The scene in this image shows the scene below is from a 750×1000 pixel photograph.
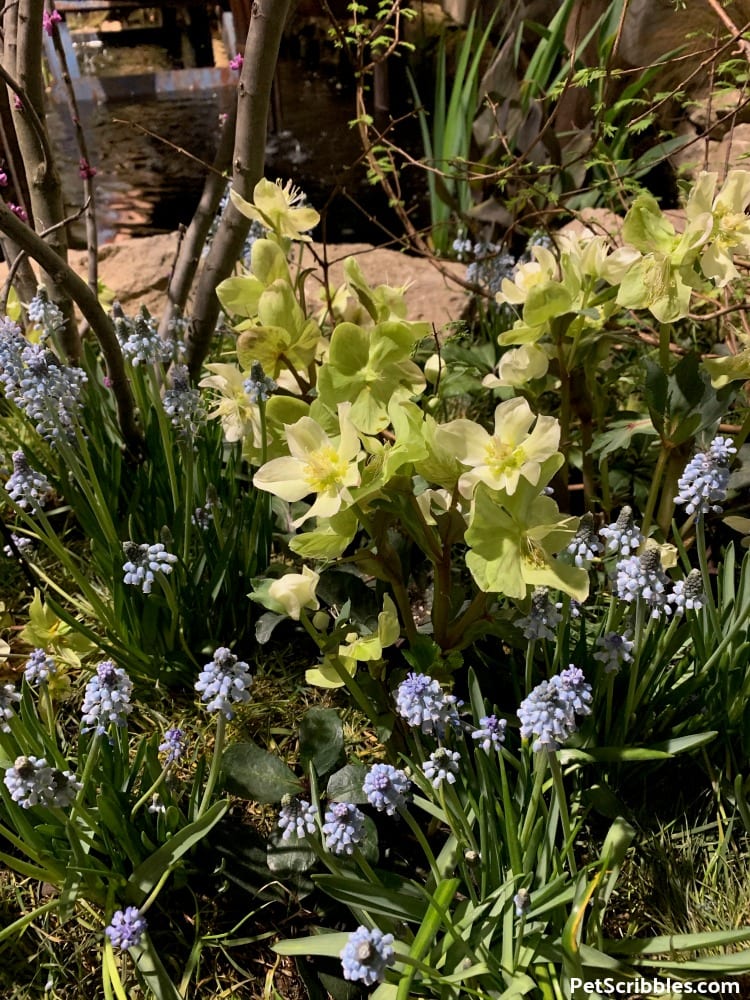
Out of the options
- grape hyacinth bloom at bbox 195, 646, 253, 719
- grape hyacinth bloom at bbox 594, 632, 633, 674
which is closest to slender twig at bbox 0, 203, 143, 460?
grape hyacinth bloom at bbox 195, 646, 253, 719

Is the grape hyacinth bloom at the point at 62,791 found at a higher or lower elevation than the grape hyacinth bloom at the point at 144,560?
lower

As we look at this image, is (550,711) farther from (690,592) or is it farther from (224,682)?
(224,682)

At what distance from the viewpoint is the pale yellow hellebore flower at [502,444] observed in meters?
0.88

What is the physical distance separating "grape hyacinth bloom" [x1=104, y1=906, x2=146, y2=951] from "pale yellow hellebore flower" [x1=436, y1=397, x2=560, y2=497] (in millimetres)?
671

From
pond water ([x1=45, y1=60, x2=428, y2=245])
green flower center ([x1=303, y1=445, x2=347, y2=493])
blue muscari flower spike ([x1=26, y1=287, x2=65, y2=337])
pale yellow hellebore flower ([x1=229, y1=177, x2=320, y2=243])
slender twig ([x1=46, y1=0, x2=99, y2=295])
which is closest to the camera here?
green flower center ([x1=303, y1=445, x2=347, y2=493])

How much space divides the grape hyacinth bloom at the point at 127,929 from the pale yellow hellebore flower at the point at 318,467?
1.74ft

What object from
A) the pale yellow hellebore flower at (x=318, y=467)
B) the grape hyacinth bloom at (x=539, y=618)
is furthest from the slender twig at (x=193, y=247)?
the grape hyacinth bloom at (x=539, y=618)

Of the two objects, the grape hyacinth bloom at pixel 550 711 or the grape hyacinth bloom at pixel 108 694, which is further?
the grape hyacinth bloom at pixel 108 694

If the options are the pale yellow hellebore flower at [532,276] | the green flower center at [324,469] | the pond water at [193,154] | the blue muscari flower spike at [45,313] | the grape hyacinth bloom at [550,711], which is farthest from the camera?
the pond water at [193,154]

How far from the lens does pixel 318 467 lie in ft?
3.03

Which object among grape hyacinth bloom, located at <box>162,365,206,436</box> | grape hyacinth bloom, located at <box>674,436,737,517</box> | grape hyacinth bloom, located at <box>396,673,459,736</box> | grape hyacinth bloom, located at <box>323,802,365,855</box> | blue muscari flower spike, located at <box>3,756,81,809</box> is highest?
grape hyacinth bloom, located at <box>162,365,206,436</box>

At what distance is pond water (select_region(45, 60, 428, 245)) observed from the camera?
170 inches

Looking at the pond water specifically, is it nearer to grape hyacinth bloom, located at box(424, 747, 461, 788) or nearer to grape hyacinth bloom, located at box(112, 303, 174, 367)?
grape hyacinth bloom, located at box(112, 303, 174, 367)

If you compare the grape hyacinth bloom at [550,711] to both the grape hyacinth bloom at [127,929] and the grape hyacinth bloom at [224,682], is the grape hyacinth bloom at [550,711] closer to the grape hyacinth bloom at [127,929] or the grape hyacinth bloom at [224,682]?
the grape hyacinth bloom at [224,682]
